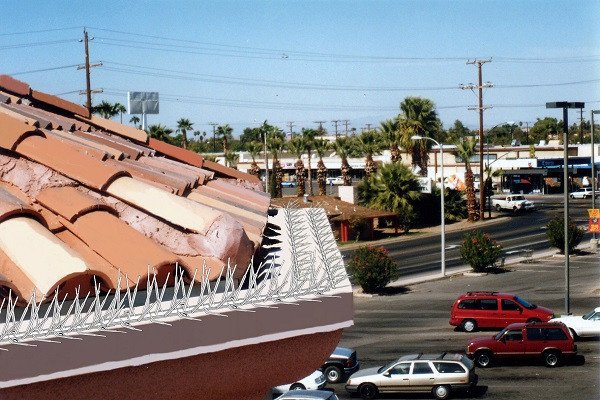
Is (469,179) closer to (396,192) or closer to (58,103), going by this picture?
(396,192)

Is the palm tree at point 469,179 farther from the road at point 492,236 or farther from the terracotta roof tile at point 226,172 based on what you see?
the terracotta roof tile at point 226,172

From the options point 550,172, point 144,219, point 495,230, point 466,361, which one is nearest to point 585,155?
point 550,172

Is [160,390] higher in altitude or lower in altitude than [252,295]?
lower

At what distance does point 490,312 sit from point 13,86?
2877cm

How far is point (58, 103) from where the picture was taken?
1216 centimetres

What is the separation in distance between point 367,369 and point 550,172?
3393 inches

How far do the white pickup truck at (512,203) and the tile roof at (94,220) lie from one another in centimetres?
7581

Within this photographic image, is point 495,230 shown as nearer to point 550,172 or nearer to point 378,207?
point 378,207

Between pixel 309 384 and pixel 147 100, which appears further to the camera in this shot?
pixel 147 100

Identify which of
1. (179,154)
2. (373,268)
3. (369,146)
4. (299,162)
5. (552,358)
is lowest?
(552,358)

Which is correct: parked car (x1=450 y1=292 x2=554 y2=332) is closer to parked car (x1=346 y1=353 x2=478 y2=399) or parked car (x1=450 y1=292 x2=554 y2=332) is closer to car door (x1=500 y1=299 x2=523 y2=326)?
car door (x1=500 y1=299 x2=523 y2=326)

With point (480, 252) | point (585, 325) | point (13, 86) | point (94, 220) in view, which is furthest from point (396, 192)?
point (94, 220)

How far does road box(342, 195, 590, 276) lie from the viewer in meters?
57.2

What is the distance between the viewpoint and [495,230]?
71750 millimetres
